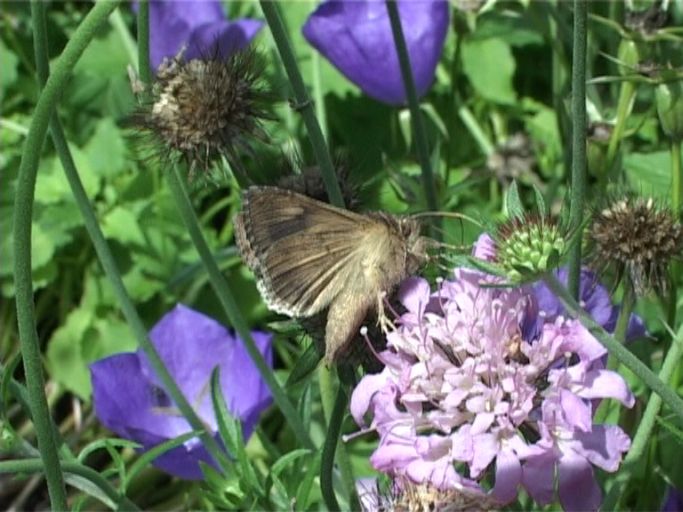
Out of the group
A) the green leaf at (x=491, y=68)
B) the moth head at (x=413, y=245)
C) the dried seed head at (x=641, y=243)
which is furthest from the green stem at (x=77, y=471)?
the green leaf at (x=491, y=68)

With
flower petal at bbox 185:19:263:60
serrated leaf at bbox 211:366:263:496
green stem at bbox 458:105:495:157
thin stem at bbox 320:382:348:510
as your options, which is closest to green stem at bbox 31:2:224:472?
serrated leaf at bbox 211:366:263:496

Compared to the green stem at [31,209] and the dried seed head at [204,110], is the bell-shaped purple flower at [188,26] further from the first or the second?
the green stem at [31,209]

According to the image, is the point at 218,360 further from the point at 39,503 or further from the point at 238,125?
the point at 238,125

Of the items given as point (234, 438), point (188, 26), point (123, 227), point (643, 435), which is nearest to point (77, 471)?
point (234, 438)

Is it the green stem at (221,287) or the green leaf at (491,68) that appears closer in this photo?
the green stem at (221,287)

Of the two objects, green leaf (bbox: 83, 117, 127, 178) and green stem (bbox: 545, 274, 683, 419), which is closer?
green stem (bbox: 545, 274, 683, 419)

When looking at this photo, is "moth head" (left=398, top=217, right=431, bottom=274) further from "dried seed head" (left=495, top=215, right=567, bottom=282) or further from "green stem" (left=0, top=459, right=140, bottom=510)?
"green stem" (left=0, top=459, right=140, bottom=510)

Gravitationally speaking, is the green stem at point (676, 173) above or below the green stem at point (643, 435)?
above
